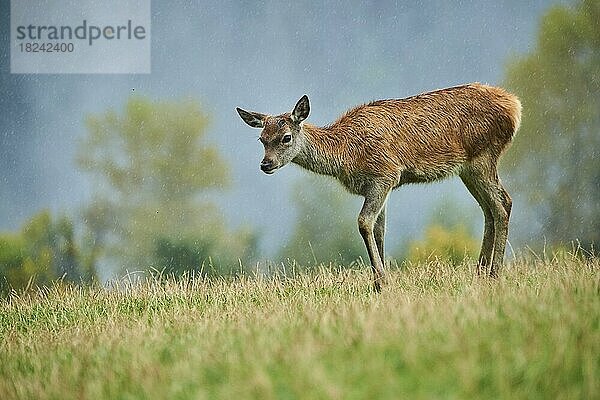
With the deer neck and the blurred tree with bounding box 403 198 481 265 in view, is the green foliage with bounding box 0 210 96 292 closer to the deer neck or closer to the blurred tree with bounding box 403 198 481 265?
the deer neck

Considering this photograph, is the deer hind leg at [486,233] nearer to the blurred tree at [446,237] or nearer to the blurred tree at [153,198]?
the blurred tree at [446,237]

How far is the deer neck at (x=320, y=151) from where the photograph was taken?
514cm

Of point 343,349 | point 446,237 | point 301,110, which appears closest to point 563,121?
point 446,237

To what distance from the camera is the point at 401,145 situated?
5129mm

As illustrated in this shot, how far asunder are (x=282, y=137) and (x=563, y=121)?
2603 millimetres

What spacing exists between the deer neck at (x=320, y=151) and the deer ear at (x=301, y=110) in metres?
0.10

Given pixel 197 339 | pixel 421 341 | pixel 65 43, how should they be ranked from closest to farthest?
1. pixel 421 341
2. pixel 197 339
3. pixel 65 43

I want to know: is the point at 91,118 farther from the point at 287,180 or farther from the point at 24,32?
the point at 287,180

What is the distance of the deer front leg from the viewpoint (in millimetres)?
4977

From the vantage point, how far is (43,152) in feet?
21.2

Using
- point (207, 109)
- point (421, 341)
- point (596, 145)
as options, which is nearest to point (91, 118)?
point (207, 109)

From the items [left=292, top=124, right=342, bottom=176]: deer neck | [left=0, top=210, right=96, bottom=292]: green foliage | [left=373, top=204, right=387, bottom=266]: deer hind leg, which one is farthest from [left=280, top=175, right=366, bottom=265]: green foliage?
[left=0, top=210, right=96, bottom=292]: green foliage

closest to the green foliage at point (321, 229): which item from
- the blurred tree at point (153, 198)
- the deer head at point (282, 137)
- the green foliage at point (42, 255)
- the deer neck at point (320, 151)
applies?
the blurred tree at point (153, 198)

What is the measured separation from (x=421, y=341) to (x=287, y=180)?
360 centimetres
